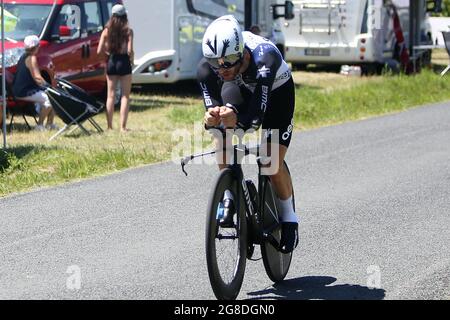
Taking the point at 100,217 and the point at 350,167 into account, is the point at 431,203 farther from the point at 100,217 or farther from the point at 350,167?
the point at 100,217

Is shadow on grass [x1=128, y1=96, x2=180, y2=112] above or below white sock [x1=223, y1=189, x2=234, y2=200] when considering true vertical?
below

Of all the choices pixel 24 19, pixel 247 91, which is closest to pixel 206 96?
pixel 247 91

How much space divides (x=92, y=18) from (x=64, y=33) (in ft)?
3.69

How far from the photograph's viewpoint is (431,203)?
32.2 ft

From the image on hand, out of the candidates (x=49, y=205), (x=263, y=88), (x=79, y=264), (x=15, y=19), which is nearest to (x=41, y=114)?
(x=15, y=19)

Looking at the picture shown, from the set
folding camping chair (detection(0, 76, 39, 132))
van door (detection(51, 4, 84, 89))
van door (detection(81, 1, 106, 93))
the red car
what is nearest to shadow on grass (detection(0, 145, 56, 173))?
folding camping chair (detection(0, 76, 39, 132))

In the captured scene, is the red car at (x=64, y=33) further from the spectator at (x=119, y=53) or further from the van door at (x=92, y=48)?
the spectator at (x=119, y=53)

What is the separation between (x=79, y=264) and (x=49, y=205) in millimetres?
2460

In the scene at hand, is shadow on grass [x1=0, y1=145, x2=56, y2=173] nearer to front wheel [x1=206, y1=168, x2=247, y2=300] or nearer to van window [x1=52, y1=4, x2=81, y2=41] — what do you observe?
van window [x1=52, y1=4, x2=81, y2=41]

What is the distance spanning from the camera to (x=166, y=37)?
1995 cm

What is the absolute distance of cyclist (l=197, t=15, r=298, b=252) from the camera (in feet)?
19.3

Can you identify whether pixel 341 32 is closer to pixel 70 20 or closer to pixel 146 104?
pixel 146 104

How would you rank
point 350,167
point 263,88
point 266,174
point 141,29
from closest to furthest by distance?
point 263,88
point 266,174
point 350,167
point 141,29

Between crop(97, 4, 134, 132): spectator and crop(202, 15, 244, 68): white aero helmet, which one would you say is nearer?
crop(202, 15, 244, 68): white aero helmet
